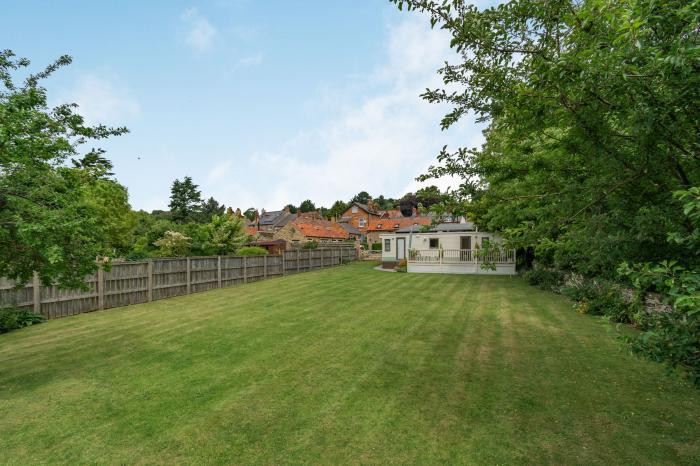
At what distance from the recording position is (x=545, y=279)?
16.5 meters

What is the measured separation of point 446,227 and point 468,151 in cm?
2484

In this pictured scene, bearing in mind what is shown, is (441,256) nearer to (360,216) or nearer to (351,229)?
(351,229)

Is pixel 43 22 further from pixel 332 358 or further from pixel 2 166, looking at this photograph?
pixel 332 358

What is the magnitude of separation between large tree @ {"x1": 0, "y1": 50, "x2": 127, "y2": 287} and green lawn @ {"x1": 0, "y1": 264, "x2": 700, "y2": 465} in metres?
2.14

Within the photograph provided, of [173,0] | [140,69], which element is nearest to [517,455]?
[173,0]

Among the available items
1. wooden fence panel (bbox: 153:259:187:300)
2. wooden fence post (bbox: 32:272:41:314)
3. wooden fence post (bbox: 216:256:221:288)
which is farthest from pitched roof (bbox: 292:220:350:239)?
wooden fence post (bbox: 32:272:41:314)

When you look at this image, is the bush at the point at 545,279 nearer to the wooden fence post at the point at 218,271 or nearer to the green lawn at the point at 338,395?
the green lawn at the point at 338,395

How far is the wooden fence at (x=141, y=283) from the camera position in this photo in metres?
10.5

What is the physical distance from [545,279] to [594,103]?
52.1 feet

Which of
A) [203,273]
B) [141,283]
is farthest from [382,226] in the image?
[141,283]

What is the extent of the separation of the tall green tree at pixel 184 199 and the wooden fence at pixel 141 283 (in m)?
33.7

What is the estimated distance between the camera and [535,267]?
19.0 metres

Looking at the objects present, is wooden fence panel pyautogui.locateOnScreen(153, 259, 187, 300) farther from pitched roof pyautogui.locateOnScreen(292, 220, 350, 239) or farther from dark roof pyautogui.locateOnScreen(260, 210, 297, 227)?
dark roof pyautogui.locateOnScreen(260, 210, 297, 227)

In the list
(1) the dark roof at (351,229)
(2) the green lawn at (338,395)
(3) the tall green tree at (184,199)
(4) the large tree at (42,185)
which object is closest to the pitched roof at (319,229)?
(1) the dark roof at (351,229)
